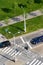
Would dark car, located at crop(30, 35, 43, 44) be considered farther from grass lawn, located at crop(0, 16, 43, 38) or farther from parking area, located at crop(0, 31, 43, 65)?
grass lawn, located at crop(0, 16, 43, 38)

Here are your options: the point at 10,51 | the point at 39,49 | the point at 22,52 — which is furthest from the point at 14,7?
the point at 22,52

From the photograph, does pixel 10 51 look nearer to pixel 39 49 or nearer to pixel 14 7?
pixel 39 49

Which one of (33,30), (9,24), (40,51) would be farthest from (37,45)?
(9,24)

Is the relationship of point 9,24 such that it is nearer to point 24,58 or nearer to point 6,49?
point 6,49

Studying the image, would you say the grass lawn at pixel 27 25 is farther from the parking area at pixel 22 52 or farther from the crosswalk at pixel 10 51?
the crosswalk at pixel 10 51

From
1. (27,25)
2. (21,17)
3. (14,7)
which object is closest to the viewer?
(27,25)

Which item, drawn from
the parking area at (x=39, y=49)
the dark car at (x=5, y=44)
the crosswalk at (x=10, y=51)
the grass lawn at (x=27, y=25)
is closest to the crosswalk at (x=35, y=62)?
the parking area at (x=39, y=49)

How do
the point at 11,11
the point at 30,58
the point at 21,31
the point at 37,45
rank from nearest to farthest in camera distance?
the point at 30,58 < the point at 37,45 < the point at 21,31 < the point at 11,11

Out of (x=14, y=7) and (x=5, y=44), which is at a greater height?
(x=14, y=7)
